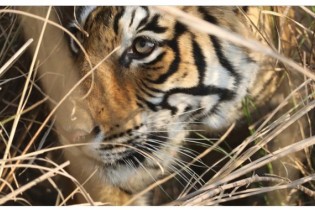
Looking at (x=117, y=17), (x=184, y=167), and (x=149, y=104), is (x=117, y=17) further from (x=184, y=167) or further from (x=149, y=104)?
(x=184, y=167)

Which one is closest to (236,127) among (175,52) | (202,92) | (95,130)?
(202,92)

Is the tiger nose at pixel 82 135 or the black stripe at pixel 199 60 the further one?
the black stripe at pixel 199 60

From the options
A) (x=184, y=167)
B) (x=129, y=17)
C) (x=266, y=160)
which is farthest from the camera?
(x=184, y=167)

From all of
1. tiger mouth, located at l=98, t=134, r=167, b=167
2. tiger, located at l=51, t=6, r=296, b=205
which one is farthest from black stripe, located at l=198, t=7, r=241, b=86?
tiger mouth, located at l=98, t=134, r=167, b=167

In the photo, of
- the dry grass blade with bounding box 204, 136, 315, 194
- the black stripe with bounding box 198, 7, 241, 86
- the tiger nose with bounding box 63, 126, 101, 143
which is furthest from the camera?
the black stripe with bounding box 198, 7, 241, 86

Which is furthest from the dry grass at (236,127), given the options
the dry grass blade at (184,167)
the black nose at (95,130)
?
the black nose at (95,130)

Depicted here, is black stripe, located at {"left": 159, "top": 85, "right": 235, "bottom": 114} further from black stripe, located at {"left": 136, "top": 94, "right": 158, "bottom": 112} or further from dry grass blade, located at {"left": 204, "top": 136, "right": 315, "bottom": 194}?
dry grass blade, located at {"left": 204, "top": 136, "right": 315, "bottom": 194}

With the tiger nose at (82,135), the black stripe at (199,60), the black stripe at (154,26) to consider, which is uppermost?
the black stripe at (154,26)

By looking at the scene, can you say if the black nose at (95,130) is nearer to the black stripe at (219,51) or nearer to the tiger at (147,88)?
the tiger at (147,88)
